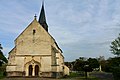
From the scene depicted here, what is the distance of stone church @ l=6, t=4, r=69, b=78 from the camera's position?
40.8m

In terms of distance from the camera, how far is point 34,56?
136 feet

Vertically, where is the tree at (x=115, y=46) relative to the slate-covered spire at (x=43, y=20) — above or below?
below

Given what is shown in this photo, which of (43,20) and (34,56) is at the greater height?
(43,20)

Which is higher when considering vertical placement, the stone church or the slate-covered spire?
the slate-covered spire

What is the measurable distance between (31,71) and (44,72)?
2998 mm

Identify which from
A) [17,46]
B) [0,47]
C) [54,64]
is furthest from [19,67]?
[0,47]

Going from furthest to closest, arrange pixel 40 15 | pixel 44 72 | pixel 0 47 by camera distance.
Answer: pixel 40 15 → pixel 0 47 → pixel 44 72

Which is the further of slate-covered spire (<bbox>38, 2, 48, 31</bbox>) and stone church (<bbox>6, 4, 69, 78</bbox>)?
slate-covered spire (<bbox>38, 2, 48, 31</bbox>)

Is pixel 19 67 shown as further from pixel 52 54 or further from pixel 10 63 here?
pixel 52 54

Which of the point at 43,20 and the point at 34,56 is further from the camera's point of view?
the point at 43,20

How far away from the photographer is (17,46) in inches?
1661

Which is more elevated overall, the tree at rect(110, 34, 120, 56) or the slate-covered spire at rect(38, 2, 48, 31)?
the slate-covered spire at rect(38, 2, 48, 31)

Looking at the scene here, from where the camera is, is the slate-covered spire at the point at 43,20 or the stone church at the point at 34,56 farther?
the slate-covered spire at the point at 43,20

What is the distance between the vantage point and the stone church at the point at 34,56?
4078 centimetres
